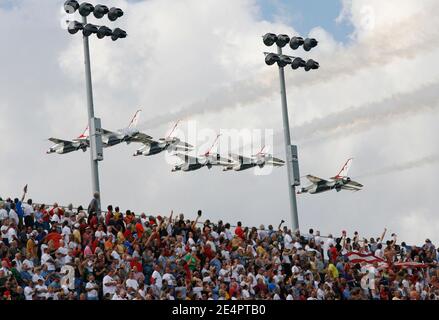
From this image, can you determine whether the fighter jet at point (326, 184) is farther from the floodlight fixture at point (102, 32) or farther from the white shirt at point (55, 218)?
the white shirt at point (55, 218)

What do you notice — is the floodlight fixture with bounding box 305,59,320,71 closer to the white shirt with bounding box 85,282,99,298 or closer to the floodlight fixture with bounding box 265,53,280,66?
the floodlight fixture with bounding box 265,53,280,66

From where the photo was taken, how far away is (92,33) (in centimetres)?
4125

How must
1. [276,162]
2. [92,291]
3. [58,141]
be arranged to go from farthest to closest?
[276,162], [58,141], [92,291]

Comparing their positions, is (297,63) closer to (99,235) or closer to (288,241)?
(288,241)

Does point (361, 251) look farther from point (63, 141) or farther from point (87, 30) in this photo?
point (63, 141)

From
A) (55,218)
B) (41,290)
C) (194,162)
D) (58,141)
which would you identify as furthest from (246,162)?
(41,290)

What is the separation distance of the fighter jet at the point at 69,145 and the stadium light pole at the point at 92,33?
29.0 meters

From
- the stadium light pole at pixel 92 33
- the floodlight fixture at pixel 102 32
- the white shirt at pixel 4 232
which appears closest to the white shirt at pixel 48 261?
the white shirt at pixel 4 232

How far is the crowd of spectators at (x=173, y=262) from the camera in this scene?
29.9 m

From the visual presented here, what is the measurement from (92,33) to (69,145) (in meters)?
33.7

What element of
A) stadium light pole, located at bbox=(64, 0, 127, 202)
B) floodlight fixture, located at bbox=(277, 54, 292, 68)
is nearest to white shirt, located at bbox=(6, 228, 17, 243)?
stadium light pole, located at bbox=(64, 0, 127, 202)
